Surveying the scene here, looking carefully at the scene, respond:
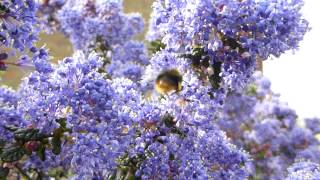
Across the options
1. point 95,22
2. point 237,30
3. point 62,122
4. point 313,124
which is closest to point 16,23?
point 62,122

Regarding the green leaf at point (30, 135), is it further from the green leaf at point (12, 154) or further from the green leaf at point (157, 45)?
the green leaf at point (157, 45)

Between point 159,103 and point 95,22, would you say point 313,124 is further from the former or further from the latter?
point 159,103

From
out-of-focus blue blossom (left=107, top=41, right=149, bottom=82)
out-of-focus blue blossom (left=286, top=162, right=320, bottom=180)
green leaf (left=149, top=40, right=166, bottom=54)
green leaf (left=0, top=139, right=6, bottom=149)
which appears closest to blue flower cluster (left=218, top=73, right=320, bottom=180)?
out-of-focus blue blossom (left=107, top=41, right=149, bottom=82)

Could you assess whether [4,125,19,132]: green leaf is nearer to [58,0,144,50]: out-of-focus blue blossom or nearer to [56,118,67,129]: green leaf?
[56,118,67,129]: green leaf

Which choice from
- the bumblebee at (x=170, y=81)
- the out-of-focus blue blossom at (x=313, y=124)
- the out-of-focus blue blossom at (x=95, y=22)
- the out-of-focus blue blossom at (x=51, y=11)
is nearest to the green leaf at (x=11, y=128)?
the bumblebee at (x=170, y=81)

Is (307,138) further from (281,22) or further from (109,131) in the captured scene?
(109,131)

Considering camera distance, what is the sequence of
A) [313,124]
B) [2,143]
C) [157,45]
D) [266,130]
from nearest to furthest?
1. [2,143]
2. [157,45]
3. [266,130]
4. [313,124]
